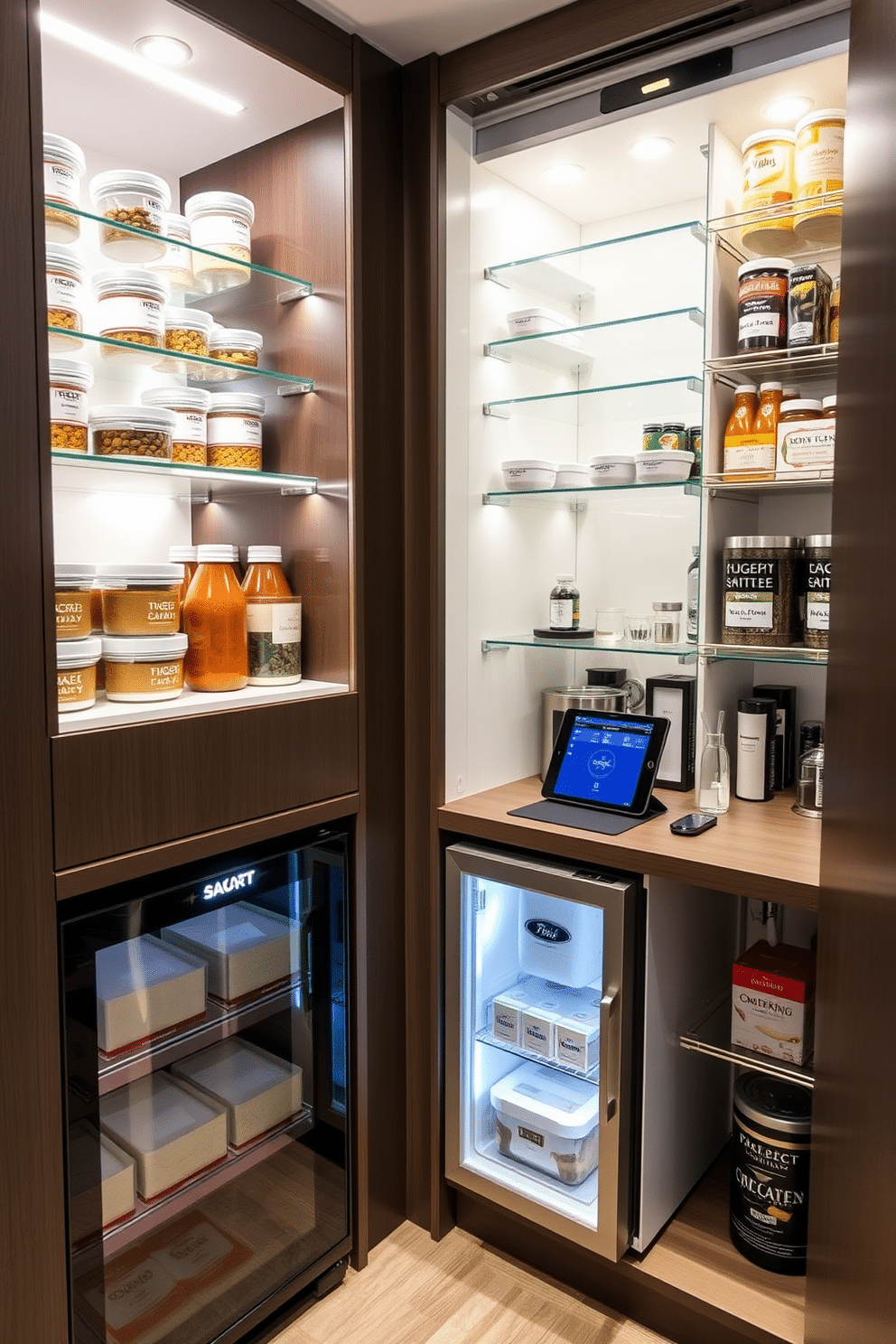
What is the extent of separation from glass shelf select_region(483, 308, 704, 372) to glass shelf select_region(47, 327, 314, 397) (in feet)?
1.50

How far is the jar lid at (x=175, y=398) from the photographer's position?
1.66 metres

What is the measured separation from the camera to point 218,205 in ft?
5.62

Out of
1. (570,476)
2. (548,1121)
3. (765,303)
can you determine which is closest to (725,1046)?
(548,1121)

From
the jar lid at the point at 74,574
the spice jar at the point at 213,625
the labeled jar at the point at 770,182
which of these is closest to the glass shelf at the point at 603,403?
the labeled jar at the point at 770,182

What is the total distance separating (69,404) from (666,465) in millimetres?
1119

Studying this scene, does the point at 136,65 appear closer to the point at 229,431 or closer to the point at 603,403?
the point at 229,431

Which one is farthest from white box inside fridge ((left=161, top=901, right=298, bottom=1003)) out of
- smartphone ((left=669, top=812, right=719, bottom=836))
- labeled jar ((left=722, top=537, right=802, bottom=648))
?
labeled jar ((left=722, top=537, right=802, bottom=648))

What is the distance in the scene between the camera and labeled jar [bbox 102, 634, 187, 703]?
4.98 ft

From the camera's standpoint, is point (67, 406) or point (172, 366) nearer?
point (67, 406)

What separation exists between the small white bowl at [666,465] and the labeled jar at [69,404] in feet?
3.49

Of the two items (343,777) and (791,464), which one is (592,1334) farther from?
(791,464)

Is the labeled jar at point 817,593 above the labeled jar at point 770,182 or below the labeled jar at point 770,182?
below

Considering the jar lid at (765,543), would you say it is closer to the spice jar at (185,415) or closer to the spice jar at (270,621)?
the spice jar at (270,621)

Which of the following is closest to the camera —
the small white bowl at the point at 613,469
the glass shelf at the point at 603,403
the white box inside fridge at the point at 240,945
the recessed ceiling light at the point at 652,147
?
the white box inside fridge at the point at 240,945
